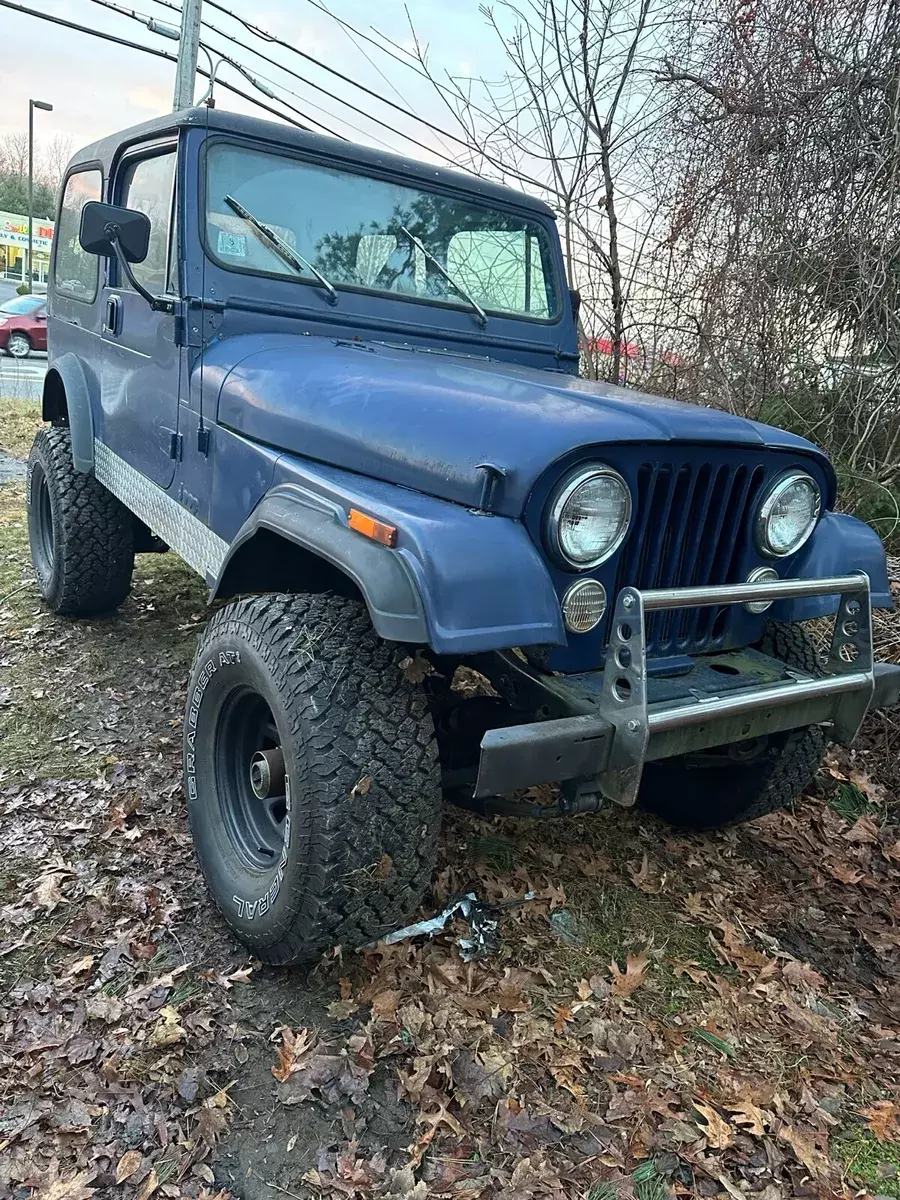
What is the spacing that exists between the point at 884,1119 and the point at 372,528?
5.93 ft

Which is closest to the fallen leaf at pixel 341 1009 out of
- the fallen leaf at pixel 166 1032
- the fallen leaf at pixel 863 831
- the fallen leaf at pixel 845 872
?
the fallen leaf at pixel 166 1032

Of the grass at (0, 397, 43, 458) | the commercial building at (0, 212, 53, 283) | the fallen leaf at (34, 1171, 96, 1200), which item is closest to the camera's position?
the fallen leaf at (34, 1171, 96, 1200)

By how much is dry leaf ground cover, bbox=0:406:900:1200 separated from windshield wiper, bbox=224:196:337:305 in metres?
1.83

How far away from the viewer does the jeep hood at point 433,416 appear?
1.98 m

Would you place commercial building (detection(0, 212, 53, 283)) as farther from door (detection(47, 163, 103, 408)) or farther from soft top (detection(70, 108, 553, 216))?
soft top (detection(70, 108, 553, 216))

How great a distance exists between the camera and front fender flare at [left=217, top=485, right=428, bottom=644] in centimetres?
176

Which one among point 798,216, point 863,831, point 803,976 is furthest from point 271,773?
point 798,216

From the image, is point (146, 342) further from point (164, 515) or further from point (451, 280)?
point (451, 280)

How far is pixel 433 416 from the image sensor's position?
85.2 inches

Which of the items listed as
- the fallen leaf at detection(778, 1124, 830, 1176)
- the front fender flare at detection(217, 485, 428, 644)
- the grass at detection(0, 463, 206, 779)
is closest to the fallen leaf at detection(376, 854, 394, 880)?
the front fender flare at detection(217, 485, 428, 644)

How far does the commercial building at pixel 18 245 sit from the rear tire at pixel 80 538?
42.8 metres

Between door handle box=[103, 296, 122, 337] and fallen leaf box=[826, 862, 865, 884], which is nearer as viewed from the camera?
fallen leaf box=[826, 862, 865, 884]

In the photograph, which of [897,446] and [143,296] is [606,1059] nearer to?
[143,296]

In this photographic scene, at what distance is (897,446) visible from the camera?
15.6 ft
